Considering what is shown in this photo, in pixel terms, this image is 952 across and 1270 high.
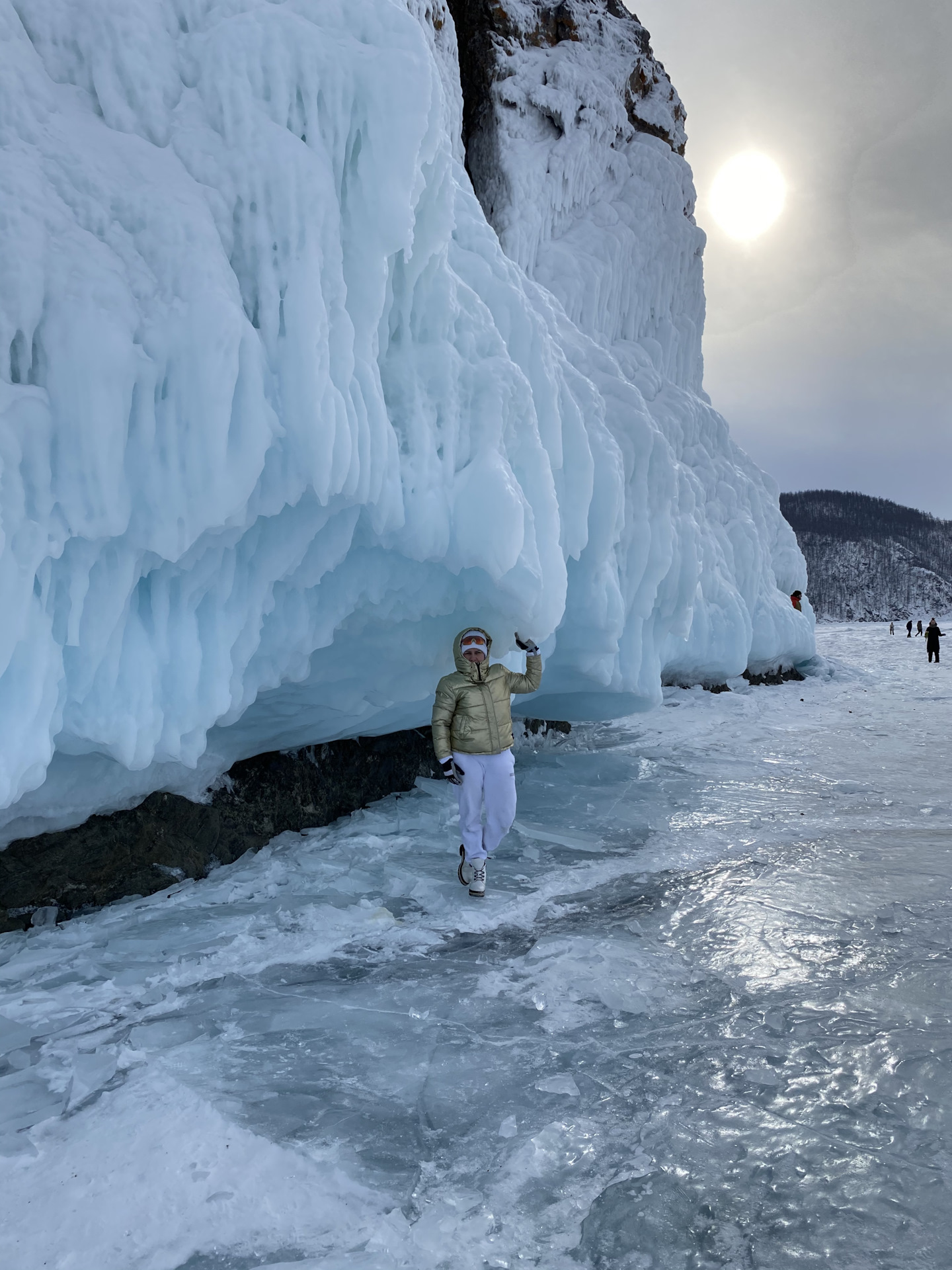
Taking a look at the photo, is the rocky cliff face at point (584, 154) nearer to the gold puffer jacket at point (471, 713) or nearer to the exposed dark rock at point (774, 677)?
the exposed dark rock at point (774, 677)

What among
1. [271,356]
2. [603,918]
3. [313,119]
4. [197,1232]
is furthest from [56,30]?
[603,918]

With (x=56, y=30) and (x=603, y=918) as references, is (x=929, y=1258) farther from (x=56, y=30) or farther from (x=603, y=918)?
(x=56, y=30)

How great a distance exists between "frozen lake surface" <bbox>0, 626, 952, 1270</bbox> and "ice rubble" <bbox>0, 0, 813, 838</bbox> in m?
1.11

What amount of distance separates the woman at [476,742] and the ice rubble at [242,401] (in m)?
0.64

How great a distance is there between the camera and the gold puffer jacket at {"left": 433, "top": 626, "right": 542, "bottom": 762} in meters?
4.66

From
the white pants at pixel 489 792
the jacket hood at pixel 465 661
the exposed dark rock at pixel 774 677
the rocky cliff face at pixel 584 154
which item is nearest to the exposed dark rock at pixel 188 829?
the white pants at pixel 489 792

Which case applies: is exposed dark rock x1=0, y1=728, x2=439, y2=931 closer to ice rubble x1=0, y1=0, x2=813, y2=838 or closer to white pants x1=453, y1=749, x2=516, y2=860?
ice rubble x1=0, y1=0, x2=813, y2=838

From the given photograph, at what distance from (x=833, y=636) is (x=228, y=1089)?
37.5m

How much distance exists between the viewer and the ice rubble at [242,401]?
3340mm

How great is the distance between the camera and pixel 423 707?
22.2 ft

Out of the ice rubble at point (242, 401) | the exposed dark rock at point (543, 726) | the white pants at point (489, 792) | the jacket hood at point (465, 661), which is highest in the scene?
the ice rubble at point (242, 401)

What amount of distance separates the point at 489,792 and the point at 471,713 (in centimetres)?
51

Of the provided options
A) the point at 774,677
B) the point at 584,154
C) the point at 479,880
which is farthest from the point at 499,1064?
the point at 774,677

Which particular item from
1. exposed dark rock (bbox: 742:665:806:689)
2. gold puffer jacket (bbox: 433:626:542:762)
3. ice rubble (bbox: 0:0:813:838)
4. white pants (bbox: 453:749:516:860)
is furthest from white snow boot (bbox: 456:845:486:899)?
exposed dark rock (bbox: 742:665:806:689)
